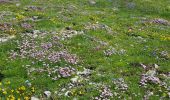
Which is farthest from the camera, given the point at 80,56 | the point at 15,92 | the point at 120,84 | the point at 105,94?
the point at 80,56

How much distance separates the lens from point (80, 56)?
77.7 ft

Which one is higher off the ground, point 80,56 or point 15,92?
point 15,92

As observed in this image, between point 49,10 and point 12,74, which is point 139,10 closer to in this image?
point 49,10

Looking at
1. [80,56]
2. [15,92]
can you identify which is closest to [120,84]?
[80,56]

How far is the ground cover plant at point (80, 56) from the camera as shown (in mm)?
19220

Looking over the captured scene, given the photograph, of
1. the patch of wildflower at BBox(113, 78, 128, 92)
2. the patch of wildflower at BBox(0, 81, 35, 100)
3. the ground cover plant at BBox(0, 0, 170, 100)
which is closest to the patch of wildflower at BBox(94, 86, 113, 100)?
the ground cover plant at BBox(0, 0, 170, 100)

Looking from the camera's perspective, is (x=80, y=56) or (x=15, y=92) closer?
(x=15, y=92)

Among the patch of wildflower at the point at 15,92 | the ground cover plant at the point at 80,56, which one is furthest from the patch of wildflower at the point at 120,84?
the patch of wildflower at the point at 15,92

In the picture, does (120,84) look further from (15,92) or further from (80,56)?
(15,92)

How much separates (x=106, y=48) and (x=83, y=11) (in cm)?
1416

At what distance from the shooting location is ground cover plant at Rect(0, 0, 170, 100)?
1922cm

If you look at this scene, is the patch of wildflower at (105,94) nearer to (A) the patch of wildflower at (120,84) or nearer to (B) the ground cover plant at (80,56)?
(B) the ground cover plant at (80,56)

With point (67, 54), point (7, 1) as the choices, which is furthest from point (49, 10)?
point (67, 54)

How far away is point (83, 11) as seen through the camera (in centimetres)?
3881
